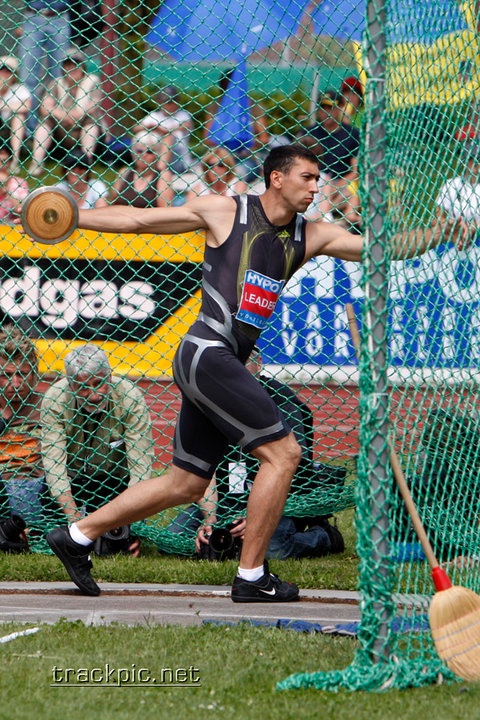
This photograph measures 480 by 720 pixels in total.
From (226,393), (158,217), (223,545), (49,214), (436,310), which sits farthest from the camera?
(223,545)

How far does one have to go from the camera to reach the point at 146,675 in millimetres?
4414

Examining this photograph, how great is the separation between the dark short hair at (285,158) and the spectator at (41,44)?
227 centimetres

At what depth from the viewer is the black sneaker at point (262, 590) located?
5.72 meters

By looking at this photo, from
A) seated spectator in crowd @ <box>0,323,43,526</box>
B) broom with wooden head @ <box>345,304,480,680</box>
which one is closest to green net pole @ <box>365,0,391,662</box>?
broom with wooden head @ <box>345,304,480,680</box>

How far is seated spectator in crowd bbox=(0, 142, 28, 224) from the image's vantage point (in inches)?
314

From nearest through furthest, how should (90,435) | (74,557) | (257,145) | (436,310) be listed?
(436,310) → (74,557) → (90,435) → (257,145)

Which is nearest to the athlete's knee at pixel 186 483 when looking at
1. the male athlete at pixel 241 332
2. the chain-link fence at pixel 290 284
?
the male athlete at pixel 241 332

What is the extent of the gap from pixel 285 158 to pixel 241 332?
0.84 metres

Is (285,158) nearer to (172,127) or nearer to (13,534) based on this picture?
(172,127)

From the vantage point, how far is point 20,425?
295 inches

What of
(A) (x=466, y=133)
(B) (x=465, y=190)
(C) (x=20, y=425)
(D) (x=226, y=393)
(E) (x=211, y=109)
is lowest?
(C) (x=20, y=425)

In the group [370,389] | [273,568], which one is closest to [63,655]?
[370,389]

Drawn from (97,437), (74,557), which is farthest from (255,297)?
(97,437)

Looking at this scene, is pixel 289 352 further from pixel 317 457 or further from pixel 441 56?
pixel 441 56
